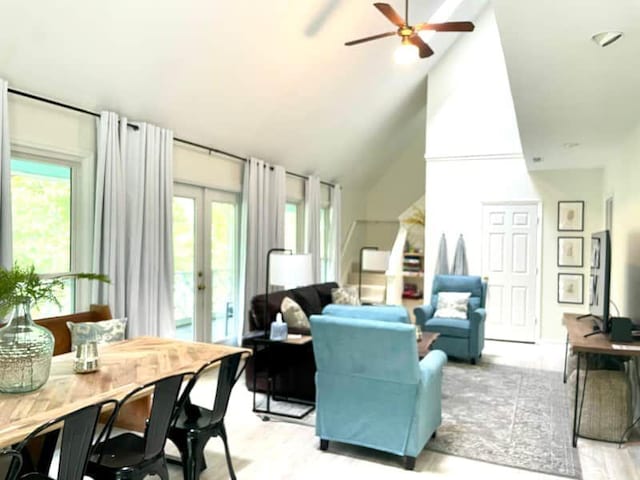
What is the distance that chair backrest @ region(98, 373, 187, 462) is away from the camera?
7.00 feet

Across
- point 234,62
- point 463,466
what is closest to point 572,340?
point 463,466

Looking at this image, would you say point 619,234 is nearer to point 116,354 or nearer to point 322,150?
point 322,150

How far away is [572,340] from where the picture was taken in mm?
3617

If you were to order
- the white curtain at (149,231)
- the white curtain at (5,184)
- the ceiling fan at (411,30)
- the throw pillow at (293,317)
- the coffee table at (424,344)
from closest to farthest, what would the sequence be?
the white curtain at (5,184), the ceiling fan at (411,30), the coffee table at (424,344), the white curtain at (149,231), the throw pillow at (293,317)

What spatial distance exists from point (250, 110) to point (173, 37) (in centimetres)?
159

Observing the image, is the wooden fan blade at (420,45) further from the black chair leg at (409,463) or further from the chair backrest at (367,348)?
the black chair leg at (409,463)

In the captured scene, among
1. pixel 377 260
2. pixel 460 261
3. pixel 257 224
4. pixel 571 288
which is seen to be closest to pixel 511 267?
pixel 460 261

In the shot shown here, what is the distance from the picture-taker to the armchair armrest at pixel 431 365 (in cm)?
313

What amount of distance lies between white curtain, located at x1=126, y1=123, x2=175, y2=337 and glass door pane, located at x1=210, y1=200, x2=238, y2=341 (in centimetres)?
108

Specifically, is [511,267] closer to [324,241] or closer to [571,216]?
[571,216]

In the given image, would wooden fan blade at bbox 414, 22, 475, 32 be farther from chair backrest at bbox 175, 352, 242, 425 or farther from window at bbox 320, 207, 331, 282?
window at bbox 320, 207, 331, 282

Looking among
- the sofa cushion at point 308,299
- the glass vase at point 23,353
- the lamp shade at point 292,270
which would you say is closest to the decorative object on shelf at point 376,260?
the sofa cushion at point 308,299

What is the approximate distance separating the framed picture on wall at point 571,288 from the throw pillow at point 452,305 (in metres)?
1.70

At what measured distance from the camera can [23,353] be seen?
2105 mm
